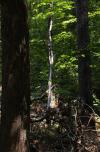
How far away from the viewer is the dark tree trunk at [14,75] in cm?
581

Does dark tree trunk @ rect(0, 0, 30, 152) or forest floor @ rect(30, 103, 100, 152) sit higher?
dark tree trunk @ rect(0, 0, 30, 152)

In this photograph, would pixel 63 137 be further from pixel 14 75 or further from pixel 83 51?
pixel 83 51

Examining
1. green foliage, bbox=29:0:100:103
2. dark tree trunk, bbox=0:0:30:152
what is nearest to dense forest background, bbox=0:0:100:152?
dark tree trunk, bbox=0:0:30:152

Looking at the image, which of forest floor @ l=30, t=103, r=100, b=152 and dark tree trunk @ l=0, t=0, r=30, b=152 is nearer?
dark tree trunk @ l=0, t=0, r=30, b=152

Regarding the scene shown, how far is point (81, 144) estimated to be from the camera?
7312mm

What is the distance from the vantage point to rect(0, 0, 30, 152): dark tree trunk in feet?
19.1

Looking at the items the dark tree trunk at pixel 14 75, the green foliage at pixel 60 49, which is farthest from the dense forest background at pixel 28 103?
the green foliage at pixel 60 49

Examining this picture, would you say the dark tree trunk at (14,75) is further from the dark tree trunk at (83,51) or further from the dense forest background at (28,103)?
the dark tree trunk at (83,51)

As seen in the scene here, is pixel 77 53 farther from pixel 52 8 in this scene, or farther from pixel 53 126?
pixel 53 126

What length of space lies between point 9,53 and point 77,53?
6.56m

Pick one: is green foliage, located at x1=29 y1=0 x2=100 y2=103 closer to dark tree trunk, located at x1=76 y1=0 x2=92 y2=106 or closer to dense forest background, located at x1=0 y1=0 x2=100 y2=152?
dark tree trunk, located at x1=76 y1=0 x2=92 y2=106

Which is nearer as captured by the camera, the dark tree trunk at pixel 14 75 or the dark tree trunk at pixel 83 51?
the dark tree trunk at pixel 14 75

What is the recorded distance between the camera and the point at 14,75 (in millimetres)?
5828

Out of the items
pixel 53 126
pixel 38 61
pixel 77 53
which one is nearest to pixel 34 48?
pixel 38 61
